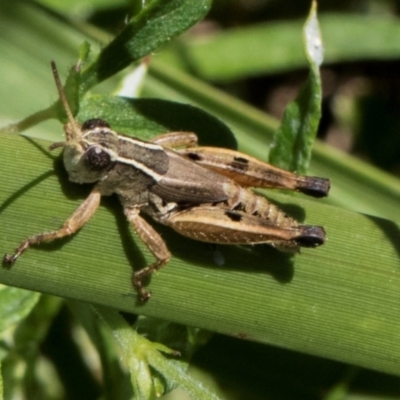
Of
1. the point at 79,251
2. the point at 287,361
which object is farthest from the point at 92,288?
the point at 287,361

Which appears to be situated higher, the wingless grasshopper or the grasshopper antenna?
the grasshopper antenna

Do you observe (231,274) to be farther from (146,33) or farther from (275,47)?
(275,47)

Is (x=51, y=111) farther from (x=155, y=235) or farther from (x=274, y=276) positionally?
(x=274, y=276)

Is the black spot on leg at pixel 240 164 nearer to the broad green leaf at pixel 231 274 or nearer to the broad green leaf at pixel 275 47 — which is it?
the broad green leaf at pixel 231 274

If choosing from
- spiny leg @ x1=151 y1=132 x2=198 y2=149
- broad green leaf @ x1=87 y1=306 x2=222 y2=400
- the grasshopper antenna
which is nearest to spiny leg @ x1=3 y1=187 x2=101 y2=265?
the grasshopper antenna

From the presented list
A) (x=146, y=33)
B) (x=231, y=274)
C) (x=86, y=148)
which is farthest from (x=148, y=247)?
(x=146, y=33)

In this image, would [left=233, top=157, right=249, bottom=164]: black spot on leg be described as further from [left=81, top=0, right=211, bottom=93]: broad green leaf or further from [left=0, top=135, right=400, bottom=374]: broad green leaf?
[left=81, top=0, right=211, bottom=93]: broad green leaf

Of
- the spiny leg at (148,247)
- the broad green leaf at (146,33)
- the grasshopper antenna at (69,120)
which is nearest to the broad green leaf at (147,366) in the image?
the spiny leg at (148,247)
